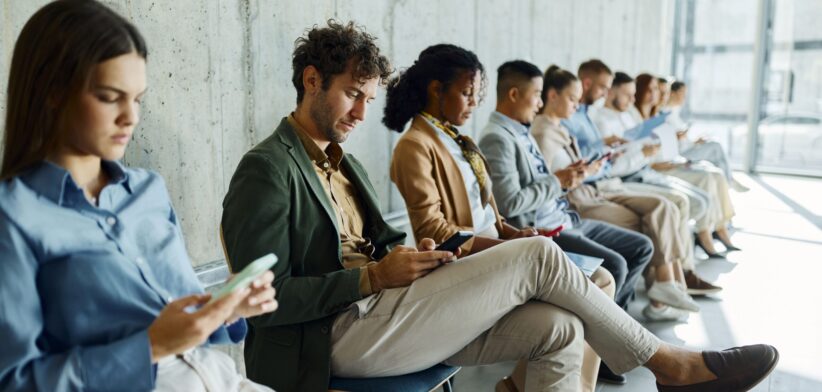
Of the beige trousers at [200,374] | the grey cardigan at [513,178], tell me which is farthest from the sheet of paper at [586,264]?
the beige trousers at [200,374]

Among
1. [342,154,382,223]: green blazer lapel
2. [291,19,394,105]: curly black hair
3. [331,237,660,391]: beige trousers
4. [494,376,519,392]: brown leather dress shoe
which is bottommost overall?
[494,376,519,392]: brown leather dress shoe

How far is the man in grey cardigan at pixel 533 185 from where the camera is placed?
284cm

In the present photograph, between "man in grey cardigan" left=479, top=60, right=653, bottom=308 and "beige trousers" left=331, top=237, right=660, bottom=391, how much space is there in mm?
1022

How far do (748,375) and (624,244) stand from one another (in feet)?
4.23

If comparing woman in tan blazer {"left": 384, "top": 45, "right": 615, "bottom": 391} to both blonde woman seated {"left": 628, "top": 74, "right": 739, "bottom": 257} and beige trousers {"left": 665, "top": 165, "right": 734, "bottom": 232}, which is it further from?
beige trousers {"left": 665, "top": 165, "right": 734, "bottom": 232}

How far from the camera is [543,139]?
3.39m

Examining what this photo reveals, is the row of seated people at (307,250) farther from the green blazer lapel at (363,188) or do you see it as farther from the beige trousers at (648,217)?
the beige trousers at (648,217)

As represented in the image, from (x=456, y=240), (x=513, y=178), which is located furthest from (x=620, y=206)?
(x=456, y=240)

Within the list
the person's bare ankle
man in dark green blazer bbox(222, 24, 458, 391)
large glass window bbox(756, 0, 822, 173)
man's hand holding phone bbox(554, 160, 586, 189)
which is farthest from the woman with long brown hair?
large glass window bbox(756, 0, 822, 173)

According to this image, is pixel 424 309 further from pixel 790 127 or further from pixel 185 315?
pixel 790 127

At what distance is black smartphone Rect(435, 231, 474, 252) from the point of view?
1637 mm

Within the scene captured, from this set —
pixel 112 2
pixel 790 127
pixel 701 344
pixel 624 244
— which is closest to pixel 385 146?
pixel 624 244

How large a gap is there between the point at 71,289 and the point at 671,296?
304 cm

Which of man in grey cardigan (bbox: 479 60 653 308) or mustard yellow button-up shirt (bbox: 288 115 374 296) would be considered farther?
man in grey cardigan (bbox: 479 60 653 308)
